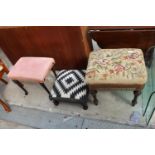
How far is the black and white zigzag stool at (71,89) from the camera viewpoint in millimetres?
1601

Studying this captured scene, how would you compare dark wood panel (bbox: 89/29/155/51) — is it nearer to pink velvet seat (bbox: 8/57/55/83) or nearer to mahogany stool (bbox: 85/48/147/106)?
mahogany stool (bbox: 85/48/147/106)

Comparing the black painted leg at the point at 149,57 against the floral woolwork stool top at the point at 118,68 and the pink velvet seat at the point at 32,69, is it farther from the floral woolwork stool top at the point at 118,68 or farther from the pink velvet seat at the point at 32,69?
the pink velvet seat at the point at 32,69

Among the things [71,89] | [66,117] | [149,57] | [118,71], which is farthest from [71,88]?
[149,57]

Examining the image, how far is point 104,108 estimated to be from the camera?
66.1 inches

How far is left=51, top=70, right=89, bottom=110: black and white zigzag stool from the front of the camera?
1601 millimetres

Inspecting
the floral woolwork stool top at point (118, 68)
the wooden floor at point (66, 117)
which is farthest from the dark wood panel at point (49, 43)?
the wooden floor at point (66, 117)

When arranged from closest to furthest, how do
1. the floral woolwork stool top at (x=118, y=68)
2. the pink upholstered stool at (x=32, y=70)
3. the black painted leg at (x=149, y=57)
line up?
the floral woolwork stool top at (x=118, y=68) < the pink upholstered stool at (x=32, y=70) < the black painted leg at (x=149, y=57)

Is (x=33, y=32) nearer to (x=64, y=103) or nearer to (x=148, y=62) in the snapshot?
(x=64, y=103)

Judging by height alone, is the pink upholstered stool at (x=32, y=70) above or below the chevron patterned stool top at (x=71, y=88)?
above

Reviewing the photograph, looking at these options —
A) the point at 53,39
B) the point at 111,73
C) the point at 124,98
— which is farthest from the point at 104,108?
the point at 53,39

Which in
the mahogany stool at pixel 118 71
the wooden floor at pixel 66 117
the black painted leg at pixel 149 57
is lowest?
the wooden floor at pixel 66 117

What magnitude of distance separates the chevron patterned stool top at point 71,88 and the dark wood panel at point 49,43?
0.23m

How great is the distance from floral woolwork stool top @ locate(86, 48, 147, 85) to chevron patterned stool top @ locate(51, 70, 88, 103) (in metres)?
0.26

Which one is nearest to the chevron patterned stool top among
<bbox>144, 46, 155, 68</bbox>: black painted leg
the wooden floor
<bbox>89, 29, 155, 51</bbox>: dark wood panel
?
the wooden floor
